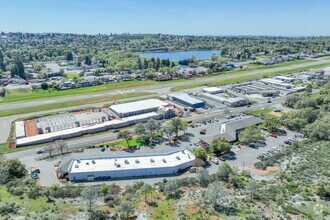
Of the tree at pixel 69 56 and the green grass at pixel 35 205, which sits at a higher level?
the tree at pixel 69 56

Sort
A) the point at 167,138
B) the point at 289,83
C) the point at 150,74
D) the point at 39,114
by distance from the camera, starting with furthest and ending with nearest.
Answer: the point at 150,74 < the point at 289,83 < the point at 39,114 < the point at 167,138

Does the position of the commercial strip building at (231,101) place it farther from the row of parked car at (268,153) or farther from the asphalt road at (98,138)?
the row of parked car at (268,153)

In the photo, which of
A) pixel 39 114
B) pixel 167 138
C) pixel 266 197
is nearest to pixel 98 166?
pixel 167 138

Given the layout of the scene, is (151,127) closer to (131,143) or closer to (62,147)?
(131,143)

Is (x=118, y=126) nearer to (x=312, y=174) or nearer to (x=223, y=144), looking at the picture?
(x=223, y=144)

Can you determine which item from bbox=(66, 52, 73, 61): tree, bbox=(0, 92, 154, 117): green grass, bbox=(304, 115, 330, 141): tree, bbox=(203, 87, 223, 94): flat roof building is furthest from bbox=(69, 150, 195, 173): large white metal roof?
bbox=(66, 52, 73, 61): tree

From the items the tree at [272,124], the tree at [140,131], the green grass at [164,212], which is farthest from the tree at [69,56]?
the green grass at [164,212]
